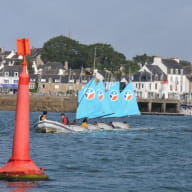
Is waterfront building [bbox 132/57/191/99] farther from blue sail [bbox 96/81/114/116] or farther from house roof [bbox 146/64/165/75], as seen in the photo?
blue sail [bbox 96/81/114/116]

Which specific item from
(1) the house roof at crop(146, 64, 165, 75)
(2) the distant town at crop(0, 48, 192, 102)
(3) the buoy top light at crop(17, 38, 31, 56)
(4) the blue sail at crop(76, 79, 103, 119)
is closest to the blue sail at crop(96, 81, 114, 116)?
(4) the blue sail at crop(76, 79, 103, 119)

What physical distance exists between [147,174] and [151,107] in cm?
11489

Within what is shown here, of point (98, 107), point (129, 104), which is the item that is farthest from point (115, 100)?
point (98, 107)

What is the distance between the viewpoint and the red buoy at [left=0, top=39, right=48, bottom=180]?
70.9 ft

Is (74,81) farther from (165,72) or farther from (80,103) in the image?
(80,103)

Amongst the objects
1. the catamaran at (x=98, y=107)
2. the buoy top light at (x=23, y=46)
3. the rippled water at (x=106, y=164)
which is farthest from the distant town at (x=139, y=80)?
the buoy top light at (x=23, y=46)

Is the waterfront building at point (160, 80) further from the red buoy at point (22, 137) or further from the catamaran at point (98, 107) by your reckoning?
the red buoy at point (22, 137)

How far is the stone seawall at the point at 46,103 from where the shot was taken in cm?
13250

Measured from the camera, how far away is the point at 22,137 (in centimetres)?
2166

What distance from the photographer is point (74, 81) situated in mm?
175250

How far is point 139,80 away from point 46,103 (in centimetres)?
3889

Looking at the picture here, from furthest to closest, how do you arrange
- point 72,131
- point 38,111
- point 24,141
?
point 38,111, point 72,131, point 24,141

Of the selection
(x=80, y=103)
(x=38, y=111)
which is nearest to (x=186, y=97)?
(x=38, y=111)

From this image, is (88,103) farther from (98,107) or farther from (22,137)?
(22,137)
